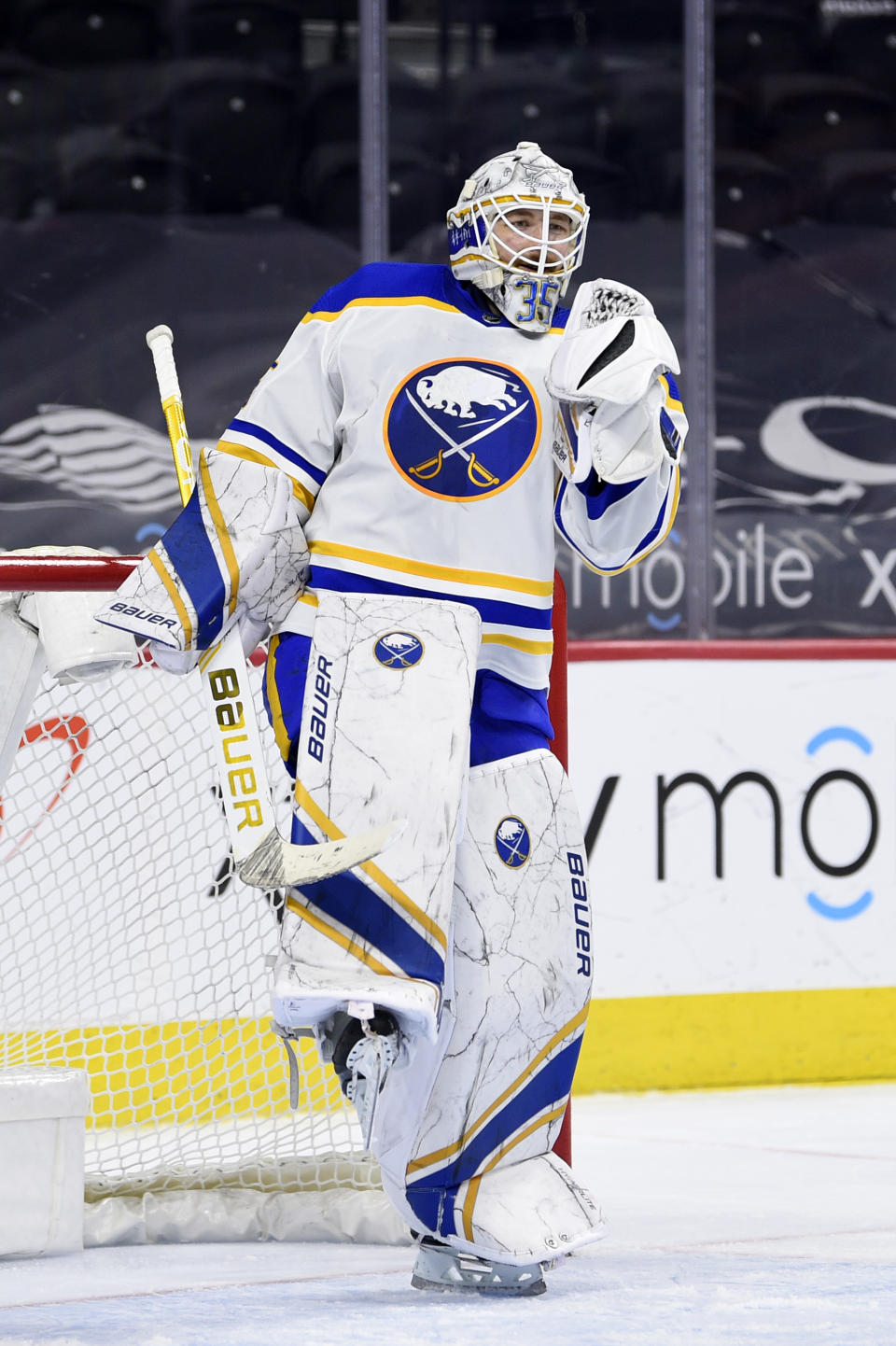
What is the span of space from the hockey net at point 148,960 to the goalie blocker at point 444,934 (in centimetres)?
70

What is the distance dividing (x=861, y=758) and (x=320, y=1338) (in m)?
2.43

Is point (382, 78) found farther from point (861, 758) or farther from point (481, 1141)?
point (481, 1141)

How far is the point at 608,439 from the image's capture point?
85.7 inches

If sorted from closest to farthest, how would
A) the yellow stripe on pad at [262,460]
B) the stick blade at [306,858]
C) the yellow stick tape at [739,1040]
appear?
the stick blade at [306,858] → the yellow stripe on pad at [262,460] → the yellow stick tape at [739,1040]

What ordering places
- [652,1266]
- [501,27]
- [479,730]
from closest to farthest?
[479,730], [652,1266], [501,27]

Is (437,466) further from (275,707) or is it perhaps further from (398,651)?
(275,707)

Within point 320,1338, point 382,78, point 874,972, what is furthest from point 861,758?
point 320,1338

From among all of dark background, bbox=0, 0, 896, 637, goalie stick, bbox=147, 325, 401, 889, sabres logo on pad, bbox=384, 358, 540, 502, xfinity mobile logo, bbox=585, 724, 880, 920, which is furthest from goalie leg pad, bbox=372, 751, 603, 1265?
dark background, bbox=0, 0, 896, 637

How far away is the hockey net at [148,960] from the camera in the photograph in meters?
3.07

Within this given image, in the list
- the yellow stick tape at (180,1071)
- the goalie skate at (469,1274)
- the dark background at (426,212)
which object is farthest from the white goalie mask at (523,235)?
the dark background at (426,212)

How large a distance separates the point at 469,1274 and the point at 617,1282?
7.9 inches

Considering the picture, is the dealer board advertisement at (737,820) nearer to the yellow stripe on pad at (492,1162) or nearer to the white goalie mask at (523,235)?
the yellow stripe on pad at (492,1162)

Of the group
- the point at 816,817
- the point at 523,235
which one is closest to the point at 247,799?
the point at 523,235

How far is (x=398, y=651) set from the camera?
7.25ft
